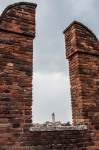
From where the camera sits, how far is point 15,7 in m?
5.11

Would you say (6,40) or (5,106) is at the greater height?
(6,40)

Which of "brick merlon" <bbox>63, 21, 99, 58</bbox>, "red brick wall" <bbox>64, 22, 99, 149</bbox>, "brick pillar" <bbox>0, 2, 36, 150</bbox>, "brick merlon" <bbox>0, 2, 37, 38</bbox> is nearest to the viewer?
"brick pillar" <bbox>0, 2, 36, 150</bbox>

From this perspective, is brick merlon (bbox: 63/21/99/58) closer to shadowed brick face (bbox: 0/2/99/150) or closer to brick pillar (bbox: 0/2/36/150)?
shadowed brick face (bbox: 0/2/99/150)

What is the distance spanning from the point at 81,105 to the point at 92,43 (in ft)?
5.41

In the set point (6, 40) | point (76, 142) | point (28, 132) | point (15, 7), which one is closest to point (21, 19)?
point (15, 7)

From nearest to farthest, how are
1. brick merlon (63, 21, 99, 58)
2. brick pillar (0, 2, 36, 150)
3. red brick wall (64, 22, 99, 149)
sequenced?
brick pillar (0, 2, 36, 150) → red brick wall (64, 22, 99, 149) → brick merlon (63, 21, 99, 58)

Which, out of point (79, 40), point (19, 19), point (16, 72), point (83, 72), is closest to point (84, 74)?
point (83, 72)

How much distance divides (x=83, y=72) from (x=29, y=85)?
138 cm

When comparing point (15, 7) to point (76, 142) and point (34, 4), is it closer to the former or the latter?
point (34, 4)

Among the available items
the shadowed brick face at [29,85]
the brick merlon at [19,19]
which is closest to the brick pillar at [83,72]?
the shadowed brick face at [29,85]

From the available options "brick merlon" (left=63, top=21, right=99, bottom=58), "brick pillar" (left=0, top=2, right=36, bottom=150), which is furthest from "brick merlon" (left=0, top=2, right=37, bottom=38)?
"brick merlon" (left=63, top=21, right=99, bottom=58)

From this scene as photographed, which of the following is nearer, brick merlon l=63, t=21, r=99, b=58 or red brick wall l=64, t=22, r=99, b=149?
red brick wall l=64, t=22, r=99, b=149

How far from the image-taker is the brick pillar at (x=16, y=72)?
430 cm

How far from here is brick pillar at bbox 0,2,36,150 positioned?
169 inches
